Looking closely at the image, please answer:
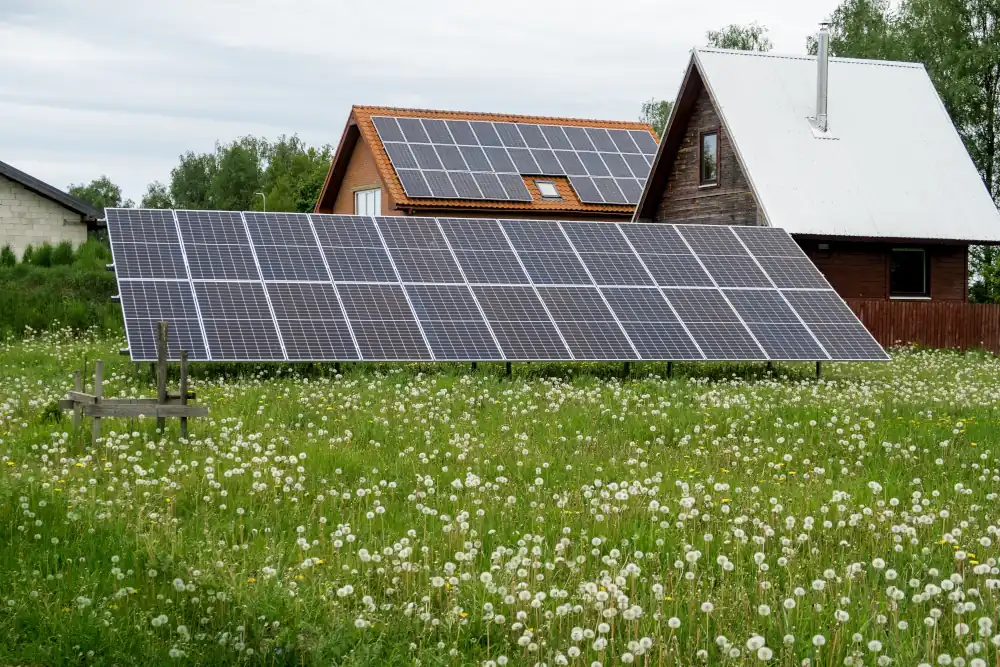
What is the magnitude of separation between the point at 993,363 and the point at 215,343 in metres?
17.5

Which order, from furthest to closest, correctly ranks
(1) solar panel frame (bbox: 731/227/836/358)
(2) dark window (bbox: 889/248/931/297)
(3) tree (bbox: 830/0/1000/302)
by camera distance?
(3) tree (bbox: 830/0/1000/302)
(2) dark window (bbox: 889/248/931/297)
(1) solar panel frame (bbox: 731/227/836/358)

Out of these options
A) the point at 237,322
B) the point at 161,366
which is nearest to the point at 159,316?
the point at 237,322

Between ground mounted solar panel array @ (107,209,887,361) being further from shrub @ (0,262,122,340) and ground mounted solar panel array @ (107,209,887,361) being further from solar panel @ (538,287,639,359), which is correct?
shrub @ (0,262,122,340)

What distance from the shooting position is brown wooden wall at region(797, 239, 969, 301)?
33.5 m

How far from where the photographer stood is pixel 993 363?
26703 mm

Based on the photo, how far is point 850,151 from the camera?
1391 inches

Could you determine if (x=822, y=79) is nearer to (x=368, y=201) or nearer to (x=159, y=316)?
(x=368, y=201)

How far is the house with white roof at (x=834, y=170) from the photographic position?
3334cm

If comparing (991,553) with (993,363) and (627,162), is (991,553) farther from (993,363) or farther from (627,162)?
(627,162)

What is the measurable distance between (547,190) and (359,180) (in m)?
6.93

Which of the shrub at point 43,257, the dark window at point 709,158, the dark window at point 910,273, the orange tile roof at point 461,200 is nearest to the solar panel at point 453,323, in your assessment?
the shrub at point 43,257

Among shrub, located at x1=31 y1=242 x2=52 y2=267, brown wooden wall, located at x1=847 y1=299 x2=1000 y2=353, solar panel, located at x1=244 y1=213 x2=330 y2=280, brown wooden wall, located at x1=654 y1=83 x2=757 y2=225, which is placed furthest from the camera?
brown wooden wall, located at x1=654 y1=83 x2=757 y2=225

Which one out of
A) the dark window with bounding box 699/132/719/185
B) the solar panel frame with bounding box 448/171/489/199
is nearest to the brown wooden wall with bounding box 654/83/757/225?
the dark window with bounding box 699/132/719/185

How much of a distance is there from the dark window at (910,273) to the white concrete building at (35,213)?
24.9 metres
